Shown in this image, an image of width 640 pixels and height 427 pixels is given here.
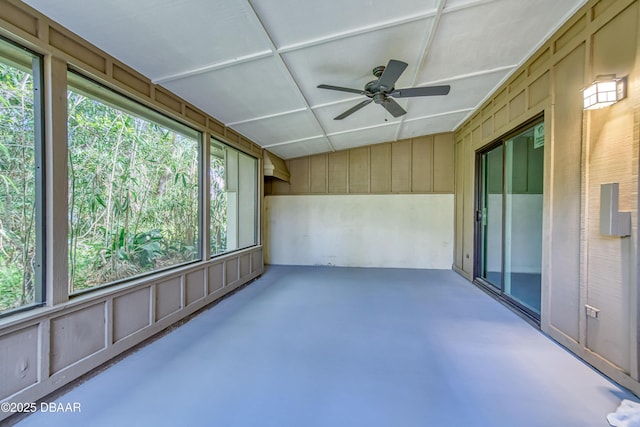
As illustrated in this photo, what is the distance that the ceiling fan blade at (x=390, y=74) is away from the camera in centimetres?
261

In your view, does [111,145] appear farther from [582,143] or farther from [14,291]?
[582,143]

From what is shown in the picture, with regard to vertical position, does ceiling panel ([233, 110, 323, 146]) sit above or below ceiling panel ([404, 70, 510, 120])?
below

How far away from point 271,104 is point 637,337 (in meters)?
4.47

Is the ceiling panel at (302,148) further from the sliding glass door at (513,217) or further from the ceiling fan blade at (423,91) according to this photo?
the sliding glass door at (513,217)

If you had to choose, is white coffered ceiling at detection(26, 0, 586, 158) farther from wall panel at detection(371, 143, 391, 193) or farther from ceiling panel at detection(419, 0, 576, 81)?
wall panel at detection(371, 143, 391, 193)

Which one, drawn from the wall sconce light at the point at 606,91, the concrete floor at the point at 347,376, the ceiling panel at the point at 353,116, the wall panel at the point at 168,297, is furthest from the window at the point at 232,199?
the wall sconce light at the point at 606,91

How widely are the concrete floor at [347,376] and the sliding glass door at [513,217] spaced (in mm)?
721

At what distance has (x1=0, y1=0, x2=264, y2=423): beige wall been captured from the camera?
1882mm

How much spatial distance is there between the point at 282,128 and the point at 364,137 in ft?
7.12

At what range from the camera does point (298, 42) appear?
8.98 ft

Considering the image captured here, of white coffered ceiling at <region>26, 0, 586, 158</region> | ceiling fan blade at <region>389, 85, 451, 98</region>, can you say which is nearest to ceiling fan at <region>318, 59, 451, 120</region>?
ceiling fan blade at <region>389, 85, 451, 98</region>

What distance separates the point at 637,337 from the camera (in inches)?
82.5

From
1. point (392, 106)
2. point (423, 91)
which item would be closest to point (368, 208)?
point (392, 106)

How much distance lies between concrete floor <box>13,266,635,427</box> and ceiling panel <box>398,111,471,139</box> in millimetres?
3770
